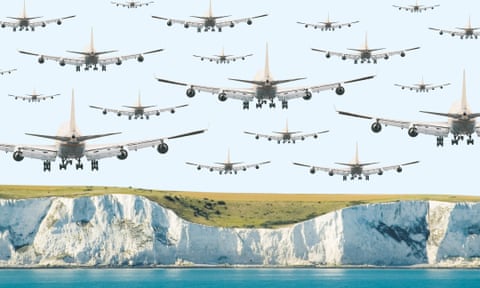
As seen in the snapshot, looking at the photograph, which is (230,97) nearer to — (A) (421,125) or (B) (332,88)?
(B) (332,88)

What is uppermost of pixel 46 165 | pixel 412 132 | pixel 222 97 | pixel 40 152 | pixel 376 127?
pixel 222 97

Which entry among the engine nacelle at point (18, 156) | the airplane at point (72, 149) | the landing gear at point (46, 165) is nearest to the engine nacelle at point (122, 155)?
the airplane at point (72, 149)

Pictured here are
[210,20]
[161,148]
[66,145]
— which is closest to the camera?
[161,148]

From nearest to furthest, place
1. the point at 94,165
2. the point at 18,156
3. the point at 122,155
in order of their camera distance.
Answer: the point at 122,155 < the point at 18,156 < the point at 94,165

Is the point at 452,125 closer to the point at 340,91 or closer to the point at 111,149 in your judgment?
the point at 340,91

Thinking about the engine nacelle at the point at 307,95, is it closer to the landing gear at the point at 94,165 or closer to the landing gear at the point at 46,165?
the landing gear at the point at 94,165

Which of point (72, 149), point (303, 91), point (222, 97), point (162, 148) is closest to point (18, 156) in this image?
point (72, 149)

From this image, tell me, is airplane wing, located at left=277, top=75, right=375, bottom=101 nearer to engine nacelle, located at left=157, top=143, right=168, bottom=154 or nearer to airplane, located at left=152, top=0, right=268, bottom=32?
airplane, located at left=152, top=0, right=268, bottom=32

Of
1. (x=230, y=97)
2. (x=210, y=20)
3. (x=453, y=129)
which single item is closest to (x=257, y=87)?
(x=230, y=97)
